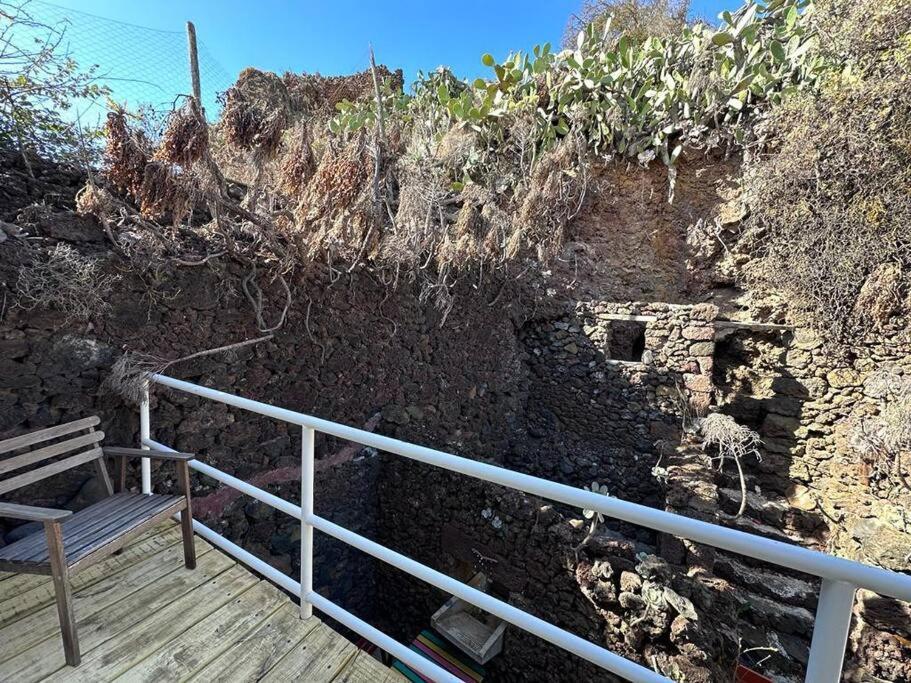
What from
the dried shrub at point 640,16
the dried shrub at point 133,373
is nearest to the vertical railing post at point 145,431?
the dried shrub at point 133,373

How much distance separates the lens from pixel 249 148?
94.7 inches

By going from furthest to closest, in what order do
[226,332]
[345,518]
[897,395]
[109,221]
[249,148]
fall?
1. [897,395]
2. [345,518]
3. [226,332]
4. [249,148]
5. [109,221]

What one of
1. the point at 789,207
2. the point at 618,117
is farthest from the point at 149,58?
the point at 789,207

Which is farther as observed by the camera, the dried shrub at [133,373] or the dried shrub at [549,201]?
the dried shrub at [549,201]

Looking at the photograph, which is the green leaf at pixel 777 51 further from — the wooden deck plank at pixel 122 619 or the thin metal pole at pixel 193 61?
the wooden deck plank at pixel 122 619

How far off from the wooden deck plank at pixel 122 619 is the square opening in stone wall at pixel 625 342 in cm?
551

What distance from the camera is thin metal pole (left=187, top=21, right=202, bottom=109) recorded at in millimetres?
2219

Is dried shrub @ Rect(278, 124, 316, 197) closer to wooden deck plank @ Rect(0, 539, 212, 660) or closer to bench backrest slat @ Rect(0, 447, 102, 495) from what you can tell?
bench backrest slat @ Rect(0, 447, 102, 495)

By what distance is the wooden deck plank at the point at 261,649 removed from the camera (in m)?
1.23

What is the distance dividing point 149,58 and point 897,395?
8074 millimetres

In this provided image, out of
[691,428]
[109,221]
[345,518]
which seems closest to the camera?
[109,221]

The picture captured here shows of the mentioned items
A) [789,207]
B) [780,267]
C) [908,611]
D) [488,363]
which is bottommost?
[908,611]

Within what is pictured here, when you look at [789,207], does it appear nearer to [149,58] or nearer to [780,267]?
[780,267]

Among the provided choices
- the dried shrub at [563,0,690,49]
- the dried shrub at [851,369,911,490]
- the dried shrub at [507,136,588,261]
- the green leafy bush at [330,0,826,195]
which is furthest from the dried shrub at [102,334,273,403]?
the dried shrub at [563,0,690,49]
